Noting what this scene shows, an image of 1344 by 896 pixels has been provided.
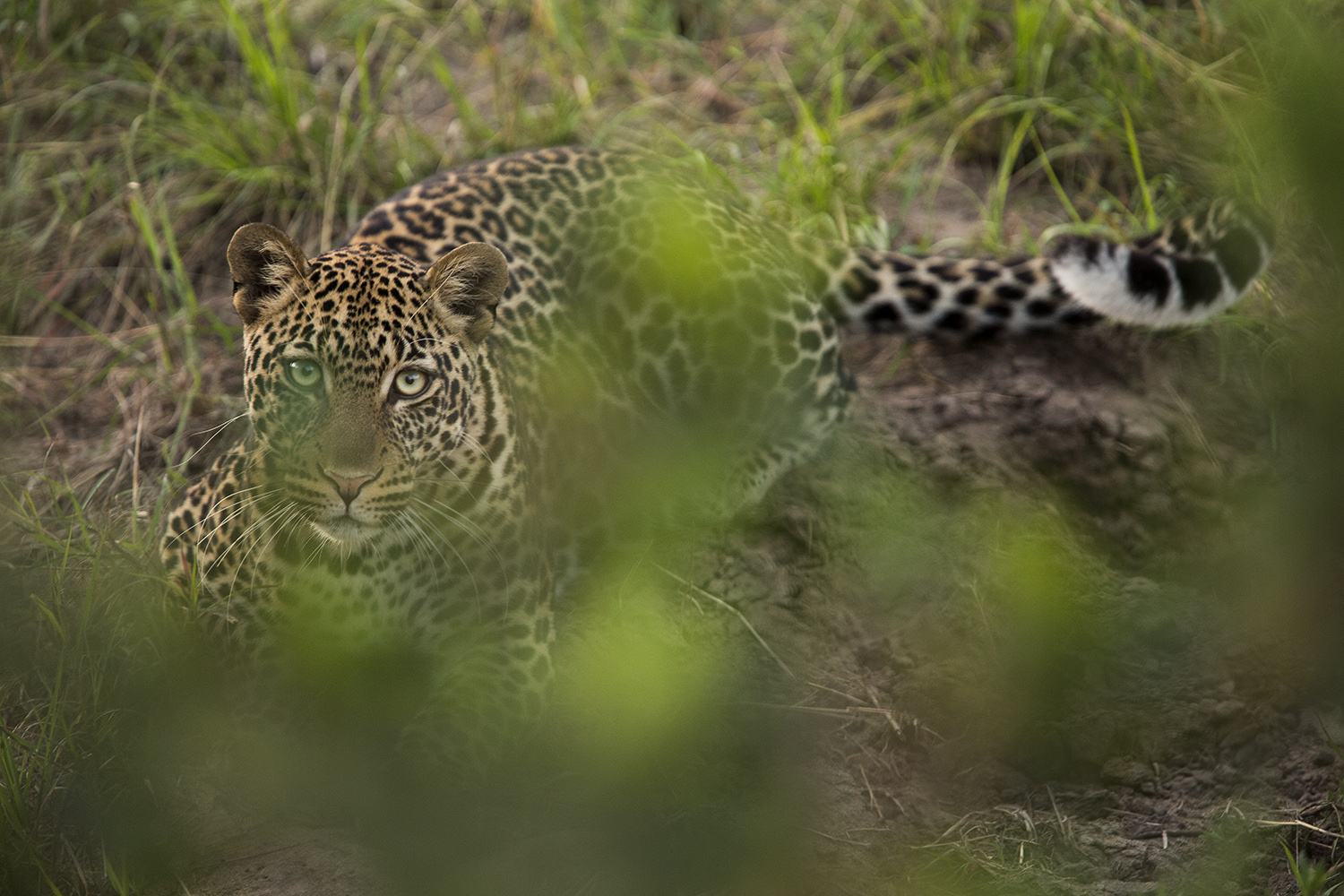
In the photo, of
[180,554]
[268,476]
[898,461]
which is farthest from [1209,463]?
[180,554]

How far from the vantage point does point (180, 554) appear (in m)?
4.15

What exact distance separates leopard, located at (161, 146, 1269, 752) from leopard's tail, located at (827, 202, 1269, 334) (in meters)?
0.01

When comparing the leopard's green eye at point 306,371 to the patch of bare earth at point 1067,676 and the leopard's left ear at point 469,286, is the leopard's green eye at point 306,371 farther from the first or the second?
the patch of bare earth at point 1067,676

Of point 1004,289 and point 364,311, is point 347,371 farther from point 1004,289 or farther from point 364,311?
point 1004,289

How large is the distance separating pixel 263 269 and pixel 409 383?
21.6 inches

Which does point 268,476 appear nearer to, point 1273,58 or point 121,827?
point 121,827

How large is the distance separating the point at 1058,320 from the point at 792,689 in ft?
7.69

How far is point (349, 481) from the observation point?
10.9ft

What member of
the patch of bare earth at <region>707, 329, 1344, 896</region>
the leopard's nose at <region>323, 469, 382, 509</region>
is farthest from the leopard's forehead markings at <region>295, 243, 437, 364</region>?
the patch of bare earth at <region>707, 329, 1344, 896</region>

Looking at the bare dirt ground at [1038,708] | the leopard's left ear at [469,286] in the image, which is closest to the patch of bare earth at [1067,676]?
the bare dirt ground at [1038,708]

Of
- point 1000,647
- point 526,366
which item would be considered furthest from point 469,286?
point 1000,647

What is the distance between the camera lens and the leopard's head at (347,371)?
3.37 metres

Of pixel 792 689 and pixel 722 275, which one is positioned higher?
pixel 722 275

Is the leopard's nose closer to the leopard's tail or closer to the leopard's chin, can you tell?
the leopard's chin
